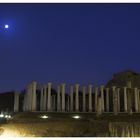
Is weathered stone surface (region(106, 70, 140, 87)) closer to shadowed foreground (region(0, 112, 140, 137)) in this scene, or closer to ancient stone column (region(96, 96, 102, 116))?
ancient stone column (region(96, 96, 102, 116))

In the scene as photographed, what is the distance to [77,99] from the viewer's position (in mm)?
21891

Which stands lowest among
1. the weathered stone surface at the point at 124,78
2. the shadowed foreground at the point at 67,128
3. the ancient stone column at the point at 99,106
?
the shadowed foreground at the point at 67,128


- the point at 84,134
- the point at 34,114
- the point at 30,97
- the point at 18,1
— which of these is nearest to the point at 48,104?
the point at 30,97

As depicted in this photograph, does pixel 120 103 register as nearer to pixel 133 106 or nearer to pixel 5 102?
pixel 133 106

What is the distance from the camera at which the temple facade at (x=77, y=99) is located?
2100cm

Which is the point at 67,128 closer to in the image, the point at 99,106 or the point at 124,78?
the point at 99,106

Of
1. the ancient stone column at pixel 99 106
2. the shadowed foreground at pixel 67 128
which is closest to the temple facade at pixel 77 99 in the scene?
the ancient stone column at pixel 99 106

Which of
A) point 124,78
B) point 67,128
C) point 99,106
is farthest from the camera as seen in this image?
point 124,78

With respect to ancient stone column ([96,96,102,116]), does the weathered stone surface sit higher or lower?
higher

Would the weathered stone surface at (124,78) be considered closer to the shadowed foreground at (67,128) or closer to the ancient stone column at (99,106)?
the ancient stone column at (99,106)

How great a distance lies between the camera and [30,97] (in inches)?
810

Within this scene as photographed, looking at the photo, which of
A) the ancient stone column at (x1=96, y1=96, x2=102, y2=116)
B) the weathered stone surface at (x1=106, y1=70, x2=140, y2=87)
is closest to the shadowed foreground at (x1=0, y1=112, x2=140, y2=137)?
the ancient stone column at (x1=96, y1=96, x2=102, y2=116)

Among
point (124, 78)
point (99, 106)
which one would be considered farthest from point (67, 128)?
point (124, 78)

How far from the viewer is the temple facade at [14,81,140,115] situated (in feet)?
68.9
